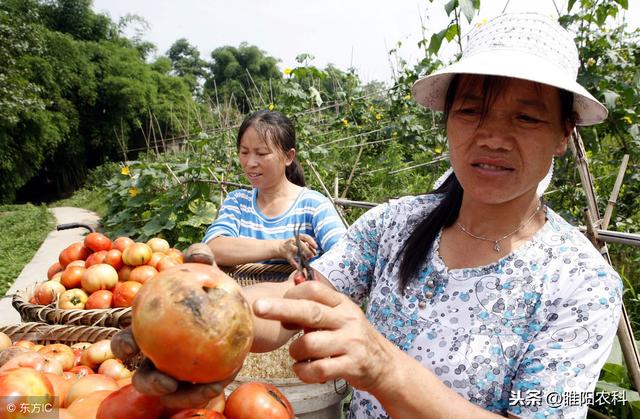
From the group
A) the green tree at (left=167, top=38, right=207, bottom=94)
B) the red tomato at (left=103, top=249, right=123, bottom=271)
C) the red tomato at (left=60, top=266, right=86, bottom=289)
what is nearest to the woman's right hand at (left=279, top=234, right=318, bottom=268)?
the red tomato at (left=103, top=249, right=123, bottom=271)

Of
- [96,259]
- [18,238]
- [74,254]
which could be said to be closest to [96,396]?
[96,259]

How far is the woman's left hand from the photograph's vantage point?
76 cm

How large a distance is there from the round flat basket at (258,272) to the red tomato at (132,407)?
1.62m

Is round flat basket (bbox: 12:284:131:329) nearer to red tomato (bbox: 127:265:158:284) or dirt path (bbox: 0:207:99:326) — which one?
red tomato (bbox: 127:265:158:284)

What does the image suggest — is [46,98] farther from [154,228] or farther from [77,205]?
[154,228]

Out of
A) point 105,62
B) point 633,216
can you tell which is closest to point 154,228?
point 633,216

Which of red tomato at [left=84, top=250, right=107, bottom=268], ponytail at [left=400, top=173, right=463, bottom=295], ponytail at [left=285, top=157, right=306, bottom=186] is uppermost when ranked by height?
ponytail at [left=285, top=157, right=306, bottom=186]

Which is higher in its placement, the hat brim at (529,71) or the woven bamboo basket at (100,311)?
the hat brim at (529,71)

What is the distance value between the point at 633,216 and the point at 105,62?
20.2m

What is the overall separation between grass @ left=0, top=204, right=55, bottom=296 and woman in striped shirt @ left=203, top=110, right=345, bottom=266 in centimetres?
438

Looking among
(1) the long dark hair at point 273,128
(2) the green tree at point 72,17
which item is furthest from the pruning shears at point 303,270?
(2) the green tree at point 72,17

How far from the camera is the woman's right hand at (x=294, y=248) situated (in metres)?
2.31

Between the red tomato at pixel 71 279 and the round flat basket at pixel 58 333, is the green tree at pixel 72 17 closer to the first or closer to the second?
the red tomato at pixel 71 279

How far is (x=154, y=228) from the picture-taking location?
5801mm
